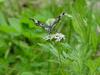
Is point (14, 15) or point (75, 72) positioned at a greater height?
point (14, 15)

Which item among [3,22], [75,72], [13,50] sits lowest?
[75,72]

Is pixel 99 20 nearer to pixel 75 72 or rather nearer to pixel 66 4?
pixel 66 4

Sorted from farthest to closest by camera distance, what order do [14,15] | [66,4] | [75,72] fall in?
[14,15], [66,4], [75,72]

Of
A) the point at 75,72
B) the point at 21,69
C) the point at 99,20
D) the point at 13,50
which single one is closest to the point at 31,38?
the point at 13,50

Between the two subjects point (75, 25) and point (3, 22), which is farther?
point (3, 22)

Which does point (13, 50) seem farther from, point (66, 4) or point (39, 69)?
point (66, 4)

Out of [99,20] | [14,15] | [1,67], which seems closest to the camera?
[1,67]

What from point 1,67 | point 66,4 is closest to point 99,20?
point 66,4
